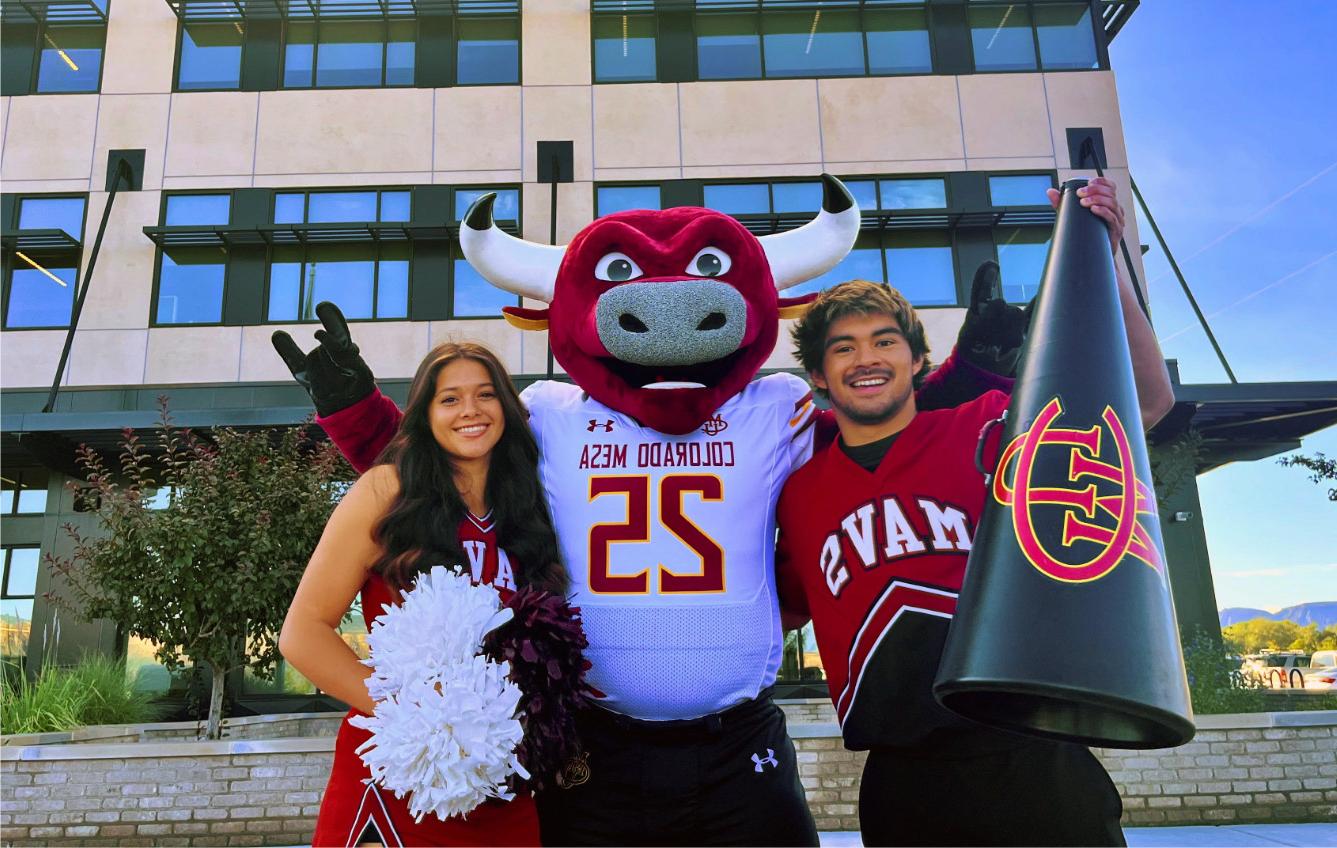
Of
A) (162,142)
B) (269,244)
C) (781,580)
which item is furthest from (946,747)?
(162,142)

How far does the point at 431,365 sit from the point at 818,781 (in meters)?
5.34

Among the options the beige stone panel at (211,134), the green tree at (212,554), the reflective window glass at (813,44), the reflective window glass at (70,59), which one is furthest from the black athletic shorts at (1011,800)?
the reflective window glass at (70,59)

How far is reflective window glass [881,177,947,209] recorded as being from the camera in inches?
504

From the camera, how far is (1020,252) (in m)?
12.9

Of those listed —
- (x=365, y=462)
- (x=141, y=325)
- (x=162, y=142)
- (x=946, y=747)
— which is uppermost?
(x=162, y=142)

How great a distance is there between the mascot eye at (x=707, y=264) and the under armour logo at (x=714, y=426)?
0.42 metres

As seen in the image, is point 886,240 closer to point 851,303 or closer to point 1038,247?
point 1038,247

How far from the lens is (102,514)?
26.1 ft

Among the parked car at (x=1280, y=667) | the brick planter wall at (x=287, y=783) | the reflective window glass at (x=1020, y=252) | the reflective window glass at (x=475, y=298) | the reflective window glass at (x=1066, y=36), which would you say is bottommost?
the brick planter wall at (x=287, y=783)

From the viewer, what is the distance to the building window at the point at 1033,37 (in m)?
13.2

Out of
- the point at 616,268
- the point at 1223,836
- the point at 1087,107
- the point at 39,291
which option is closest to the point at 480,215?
the point at 616,268

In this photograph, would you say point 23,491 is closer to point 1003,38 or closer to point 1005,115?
point 1005,115

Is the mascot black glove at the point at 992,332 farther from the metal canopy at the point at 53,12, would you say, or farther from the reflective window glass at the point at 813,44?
the metal canopy at the point at 53,12

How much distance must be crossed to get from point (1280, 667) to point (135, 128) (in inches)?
637
